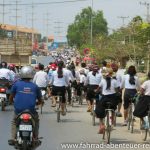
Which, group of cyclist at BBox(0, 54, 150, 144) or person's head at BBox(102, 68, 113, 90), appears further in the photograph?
person's head at BBox(102, 68, 113, 90)

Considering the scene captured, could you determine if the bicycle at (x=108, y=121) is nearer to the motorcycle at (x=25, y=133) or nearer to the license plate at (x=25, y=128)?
the motorcycle at (x=25, y=133)

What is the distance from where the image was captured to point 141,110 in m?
13.8

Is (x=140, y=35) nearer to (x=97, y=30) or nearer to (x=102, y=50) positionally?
(x=102, y=50)

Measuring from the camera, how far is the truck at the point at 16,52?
60344 mm

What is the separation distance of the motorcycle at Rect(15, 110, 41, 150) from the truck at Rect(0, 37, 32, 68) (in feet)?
155

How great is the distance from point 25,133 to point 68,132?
495 cm

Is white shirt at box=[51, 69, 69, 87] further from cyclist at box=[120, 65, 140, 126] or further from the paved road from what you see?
cyclist at box=[120, 65, 140, 126]

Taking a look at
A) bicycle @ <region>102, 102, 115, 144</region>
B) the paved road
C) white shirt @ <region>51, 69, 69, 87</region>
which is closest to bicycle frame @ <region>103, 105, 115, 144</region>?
bicycle @ <region>102, 102, 115, 144</region>

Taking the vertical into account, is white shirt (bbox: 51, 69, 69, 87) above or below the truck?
below

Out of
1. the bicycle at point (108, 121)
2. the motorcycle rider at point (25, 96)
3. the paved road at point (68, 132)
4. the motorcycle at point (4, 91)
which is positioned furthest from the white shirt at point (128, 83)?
the motorcycle at point (4, 91)

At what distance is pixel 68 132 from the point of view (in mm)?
15633

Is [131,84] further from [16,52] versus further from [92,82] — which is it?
[16,52]

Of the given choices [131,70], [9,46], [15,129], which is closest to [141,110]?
[131,70]

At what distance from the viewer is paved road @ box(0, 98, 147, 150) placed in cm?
1380
